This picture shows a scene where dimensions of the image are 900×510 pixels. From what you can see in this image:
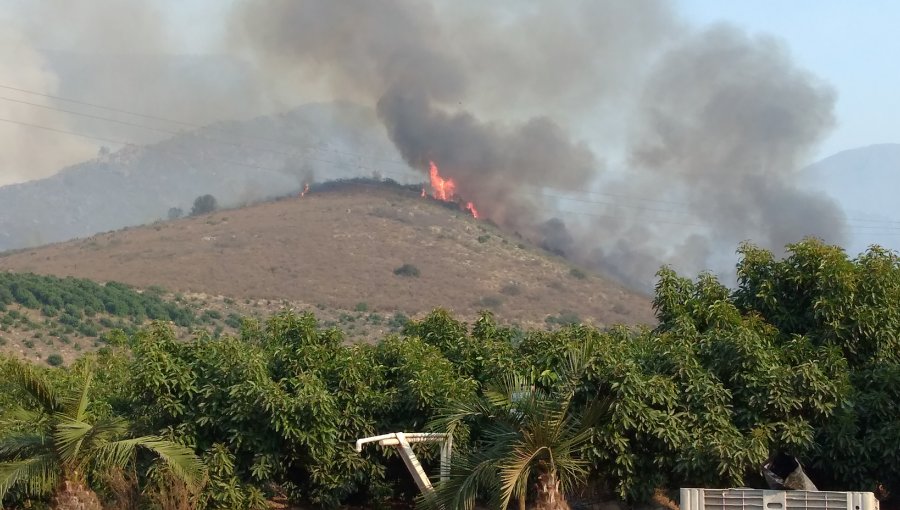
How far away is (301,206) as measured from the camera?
13662 cm

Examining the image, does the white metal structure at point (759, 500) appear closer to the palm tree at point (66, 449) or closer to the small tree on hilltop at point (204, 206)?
the palm tree at point (66, 449)

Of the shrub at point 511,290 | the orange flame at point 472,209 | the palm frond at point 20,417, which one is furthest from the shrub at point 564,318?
the palm frond at point 20,417

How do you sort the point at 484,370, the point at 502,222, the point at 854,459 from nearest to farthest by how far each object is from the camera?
the point at 854,459
the point at 484,370
the point at 502,222

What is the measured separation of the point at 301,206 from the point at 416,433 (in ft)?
392

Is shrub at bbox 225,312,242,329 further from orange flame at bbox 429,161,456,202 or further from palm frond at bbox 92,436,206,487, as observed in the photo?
palm frond at bbox 92,436,206,487

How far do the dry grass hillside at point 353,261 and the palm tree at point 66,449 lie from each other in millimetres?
78614

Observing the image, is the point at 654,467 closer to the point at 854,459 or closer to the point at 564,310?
the point at 854,459

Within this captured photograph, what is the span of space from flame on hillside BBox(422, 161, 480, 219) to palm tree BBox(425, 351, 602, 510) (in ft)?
392

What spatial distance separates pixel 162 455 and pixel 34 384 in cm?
238

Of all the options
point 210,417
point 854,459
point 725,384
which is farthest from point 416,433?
point 854,459

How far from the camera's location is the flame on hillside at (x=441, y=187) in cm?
13750

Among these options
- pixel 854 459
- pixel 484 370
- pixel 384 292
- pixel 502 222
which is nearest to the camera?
pixel 854 459

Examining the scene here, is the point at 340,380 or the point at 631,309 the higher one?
the point at 631,309

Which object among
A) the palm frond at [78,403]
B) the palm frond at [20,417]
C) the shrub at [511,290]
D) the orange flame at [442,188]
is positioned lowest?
the palm frond at [20,417]
